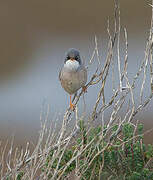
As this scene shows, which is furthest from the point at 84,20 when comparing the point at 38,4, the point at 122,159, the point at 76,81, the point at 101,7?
the point at 122,159

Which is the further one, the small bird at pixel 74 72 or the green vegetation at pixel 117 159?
the small bird at pixel 74 72

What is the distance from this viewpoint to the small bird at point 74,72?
17.0 feet

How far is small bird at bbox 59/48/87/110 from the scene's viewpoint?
5.18 m

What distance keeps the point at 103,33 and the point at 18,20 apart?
114 inches

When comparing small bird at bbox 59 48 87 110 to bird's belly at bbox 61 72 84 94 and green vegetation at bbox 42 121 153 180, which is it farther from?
green vegetation at bbox 42 121 153 180

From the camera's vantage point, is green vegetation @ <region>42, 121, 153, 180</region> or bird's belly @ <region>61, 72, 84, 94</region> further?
bird's belly @ <region>61, 72, 84, 94</region>

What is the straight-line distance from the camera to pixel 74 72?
17.3ft

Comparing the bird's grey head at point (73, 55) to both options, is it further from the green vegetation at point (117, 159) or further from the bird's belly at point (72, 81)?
the green vegetation at point (117, 159)

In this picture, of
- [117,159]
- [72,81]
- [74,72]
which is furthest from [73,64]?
[117,159]

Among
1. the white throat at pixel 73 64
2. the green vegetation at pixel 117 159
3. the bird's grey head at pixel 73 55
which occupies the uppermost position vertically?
the bird's grey head at pixel 73 55

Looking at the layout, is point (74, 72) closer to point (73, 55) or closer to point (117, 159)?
point (73, 55)

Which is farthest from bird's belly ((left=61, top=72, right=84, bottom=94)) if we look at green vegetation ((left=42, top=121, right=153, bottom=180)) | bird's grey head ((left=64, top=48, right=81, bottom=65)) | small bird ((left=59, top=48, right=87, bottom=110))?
green vegetation ((left=42, top=121, right=153, bottom=180))

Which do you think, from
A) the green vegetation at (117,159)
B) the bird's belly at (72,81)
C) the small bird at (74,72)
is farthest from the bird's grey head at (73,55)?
the green vegetation at (117,159)

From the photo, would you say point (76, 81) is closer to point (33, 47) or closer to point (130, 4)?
point (33, 47)
